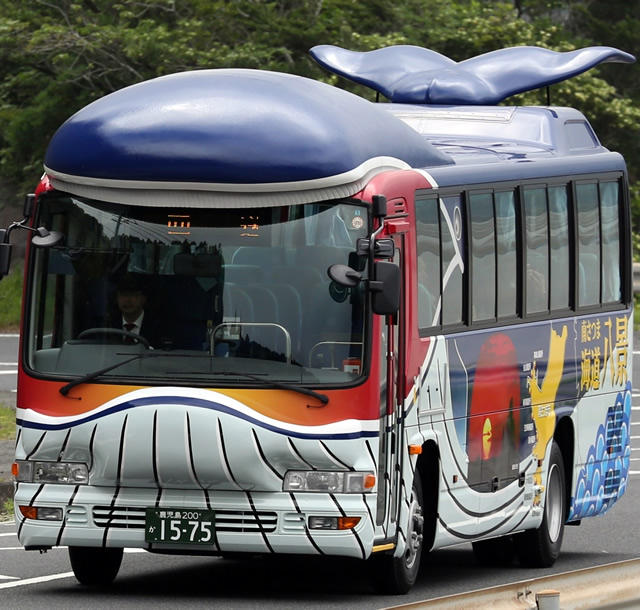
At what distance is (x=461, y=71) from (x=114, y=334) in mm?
7725

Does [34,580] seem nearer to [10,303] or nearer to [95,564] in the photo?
[95,564]

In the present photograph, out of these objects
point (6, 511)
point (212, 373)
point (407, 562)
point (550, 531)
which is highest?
point (212, 373)

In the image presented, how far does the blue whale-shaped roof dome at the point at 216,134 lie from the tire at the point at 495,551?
4388 mm

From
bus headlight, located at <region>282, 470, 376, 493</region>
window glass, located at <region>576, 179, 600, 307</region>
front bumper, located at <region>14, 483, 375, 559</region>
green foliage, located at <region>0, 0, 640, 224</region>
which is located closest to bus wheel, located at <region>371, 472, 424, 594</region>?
front bumper, located at <region>14, 483, 375, 559</region>

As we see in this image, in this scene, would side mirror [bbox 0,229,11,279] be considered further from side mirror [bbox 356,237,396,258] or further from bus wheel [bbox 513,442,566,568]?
bus wheel [bbox 513,442,566,568]

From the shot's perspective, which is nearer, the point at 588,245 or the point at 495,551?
the point at 495,551

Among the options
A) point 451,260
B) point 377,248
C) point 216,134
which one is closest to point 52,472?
point 216,134

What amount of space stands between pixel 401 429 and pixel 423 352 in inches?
26.4

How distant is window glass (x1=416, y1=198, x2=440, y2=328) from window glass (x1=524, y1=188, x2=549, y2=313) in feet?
6.13

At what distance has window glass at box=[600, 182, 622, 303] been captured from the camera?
1631 centimetres

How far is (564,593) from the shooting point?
7.24 meters

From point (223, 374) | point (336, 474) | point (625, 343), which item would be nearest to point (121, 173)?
point (223, 374)

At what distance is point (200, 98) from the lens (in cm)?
1161

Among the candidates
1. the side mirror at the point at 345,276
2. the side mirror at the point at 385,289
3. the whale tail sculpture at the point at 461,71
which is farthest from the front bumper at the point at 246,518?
the whale tail sculpture at the point at 461,71
